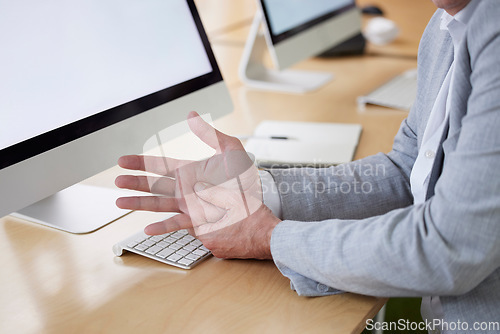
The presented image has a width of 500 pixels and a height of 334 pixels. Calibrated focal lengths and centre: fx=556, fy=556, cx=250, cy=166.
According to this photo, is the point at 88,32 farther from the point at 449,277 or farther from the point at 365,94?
the point at 365,94

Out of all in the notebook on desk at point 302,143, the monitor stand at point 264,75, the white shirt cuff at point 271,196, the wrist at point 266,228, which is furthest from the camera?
the monitor stand at point 264,75

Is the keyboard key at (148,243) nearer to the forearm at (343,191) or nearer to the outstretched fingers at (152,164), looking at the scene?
the outstretched fingers at (152,164)

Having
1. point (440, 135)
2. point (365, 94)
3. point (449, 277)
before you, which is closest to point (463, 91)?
point (440, 135)

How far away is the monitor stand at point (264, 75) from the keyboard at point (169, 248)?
32.9 inches

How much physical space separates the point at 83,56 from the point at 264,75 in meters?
0.89

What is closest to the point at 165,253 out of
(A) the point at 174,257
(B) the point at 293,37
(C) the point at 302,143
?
(A) the point at 174,257

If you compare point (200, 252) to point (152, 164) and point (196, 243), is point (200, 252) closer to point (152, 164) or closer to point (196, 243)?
point (196, 243)

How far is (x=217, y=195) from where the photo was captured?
89 centimetres

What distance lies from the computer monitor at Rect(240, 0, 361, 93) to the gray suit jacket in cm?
82

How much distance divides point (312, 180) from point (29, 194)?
474 millimetres

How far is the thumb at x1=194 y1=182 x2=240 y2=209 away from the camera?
88 cm

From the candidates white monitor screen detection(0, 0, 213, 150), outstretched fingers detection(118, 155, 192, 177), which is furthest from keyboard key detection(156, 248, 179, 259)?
white monitor screen detection(0, 0, 213, 150)

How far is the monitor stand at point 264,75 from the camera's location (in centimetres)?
165

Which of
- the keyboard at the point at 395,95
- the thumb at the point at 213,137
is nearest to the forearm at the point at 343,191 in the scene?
the thumb at the point at 213,137
